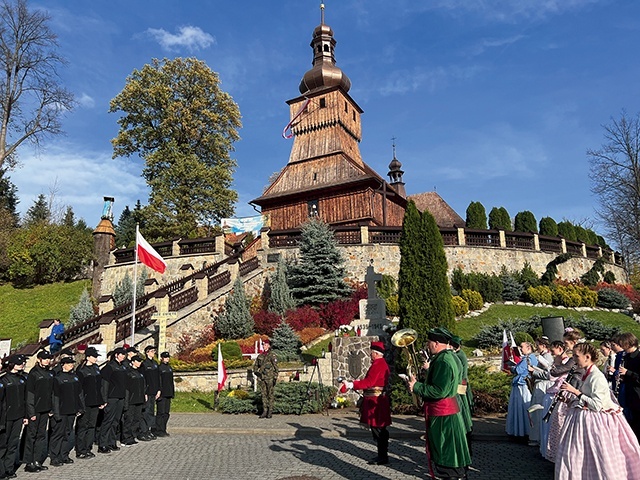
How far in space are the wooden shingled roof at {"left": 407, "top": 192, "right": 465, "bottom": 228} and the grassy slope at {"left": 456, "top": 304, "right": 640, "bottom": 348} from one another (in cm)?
2405

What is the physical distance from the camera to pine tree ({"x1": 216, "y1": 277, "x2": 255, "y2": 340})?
1919cm

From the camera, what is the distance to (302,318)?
2022 cm

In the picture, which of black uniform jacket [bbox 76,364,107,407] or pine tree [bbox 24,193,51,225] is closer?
black uniform jacket [bbox 76,364,107,407]

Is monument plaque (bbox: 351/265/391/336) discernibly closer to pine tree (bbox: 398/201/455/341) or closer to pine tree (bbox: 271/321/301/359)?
pine tree (bbox: 398/201/455/341)

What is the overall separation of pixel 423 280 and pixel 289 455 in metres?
6.83

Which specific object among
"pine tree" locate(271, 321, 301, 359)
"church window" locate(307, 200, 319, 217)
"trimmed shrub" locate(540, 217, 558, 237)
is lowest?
"pine tree" locate(271, 321, 301, 359)

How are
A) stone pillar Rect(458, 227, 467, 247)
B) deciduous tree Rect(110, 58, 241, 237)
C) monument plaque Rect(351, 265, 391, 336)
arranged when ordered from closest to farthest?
monument plaque Rect(351, 265, 391, 336), stone pillar Rect(458, 227, 467, 247), deciduous tree Rect(110, 58, 241, 237)

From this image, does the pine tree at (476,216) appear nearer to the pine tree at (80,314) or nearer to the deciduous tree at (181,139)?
the deciduous tree at (181,139)

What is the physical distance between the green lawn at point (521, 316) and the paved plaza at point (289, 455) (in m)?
8.56

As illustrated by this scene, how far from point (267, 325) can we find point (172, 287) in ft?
16.5

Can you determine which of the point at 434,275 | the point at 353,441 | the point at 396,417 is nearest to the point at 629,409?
Result: the point at 353,441

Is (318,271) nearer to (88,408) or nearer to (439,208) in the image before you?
(88,408)

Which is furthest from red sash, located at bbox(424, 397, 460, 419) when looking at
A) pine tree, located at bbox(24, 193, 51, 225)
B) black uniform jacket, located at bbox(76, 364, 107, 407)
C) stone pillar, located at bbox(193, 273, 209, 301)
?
pine tree, located at bbox(24, 193, 51, 225)

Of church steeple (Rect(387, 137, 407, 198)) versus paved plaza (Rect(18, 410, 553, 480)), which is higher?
church steeple (Rect(387, 137, 407, 198))
